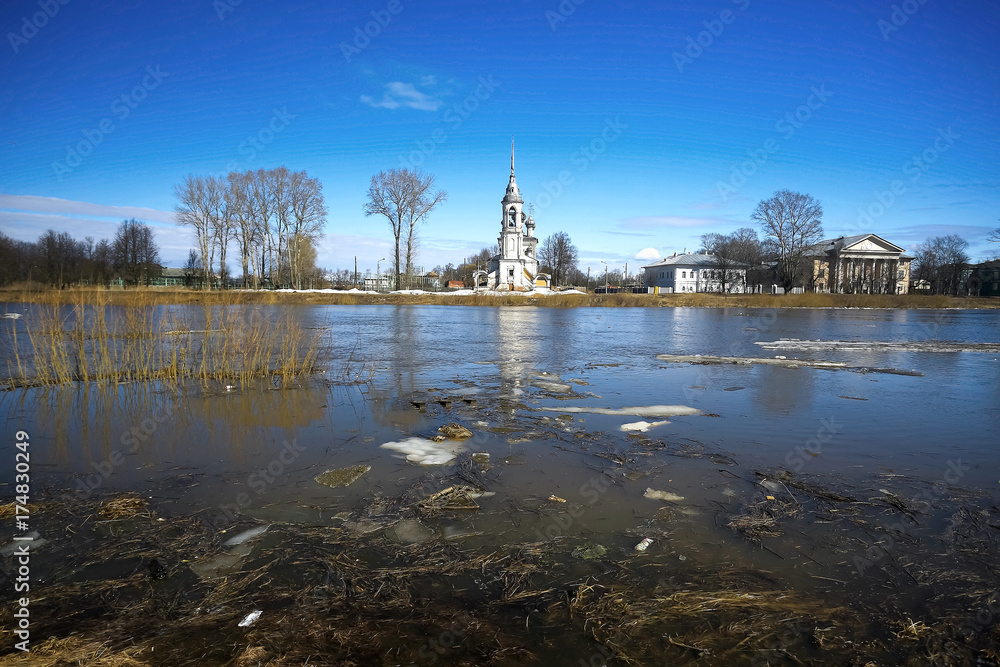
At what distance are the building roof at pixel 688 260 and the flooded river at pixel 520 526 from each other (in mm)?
86050

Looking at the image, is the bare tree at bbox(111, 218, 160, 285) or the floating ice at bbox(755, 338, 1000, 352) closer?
the floating ice at bbox(755, 338, 1000, 352)

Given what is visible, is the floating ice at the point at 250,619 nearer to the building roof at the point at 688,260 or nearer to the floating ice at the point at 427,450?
the floating ice at the point at 427,450

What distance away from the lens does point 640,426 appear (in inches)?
261

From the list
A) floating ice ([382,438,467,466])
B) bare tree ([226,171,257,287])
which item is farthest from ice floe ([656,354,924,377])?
bare tree ([226,171,257,287])

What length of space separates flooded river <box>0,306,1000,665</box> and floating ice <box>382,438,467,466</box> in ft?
0.12

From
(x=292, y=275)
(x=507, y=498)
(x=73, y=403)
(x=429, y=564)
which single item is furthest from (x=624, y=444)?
(x=292, y=275)

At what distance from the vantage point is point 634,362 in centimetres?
1254

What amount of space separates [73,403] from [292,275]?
50.7 metres

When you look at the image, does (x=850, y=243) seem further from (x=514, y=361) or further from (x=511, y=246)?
(x=514, y=361)

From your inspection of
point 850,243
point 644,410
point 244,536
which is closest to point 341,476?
A: point 244,536

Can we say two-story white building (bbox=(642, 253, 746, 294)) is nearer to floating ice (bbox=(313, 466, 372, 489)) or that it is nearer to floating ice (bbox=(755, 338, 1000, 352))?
floating ice (bbox=(755, 338, 1000, 352))

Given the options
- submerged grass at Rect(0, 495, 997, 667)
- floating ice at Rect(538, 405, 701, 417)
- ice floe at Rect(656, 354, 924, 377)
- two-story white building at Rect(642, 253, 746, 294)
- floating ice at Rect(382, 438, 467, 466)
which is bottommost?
submerged grass at Rect(0, 495, 997, 667)

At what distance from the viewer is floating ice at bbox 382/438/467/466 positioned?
5277mm

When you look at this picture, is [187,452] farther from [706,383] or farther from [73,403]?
[706,383]
